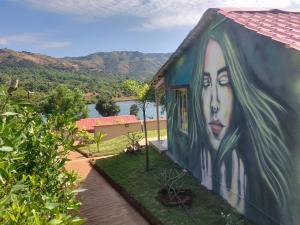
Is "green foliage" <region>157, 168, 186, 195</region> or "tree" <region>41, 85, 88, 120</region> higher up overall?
"tree" <region>41, 85, 88, 120</region>

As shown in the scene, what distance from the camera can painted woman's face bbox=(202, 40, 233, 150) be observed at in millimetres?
10062

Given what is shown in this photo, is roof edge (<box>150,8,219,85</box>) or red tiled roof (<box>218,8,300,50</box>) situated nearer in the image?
red tiled roof (<box>218,8,300,50</box>)

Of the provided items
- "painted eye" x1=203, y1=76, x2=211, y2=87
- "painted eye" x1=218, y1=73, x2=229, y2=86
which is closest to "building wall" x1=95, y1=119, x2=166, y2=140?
"painted eye" x1=203, y1=76, x2=211, y2=87

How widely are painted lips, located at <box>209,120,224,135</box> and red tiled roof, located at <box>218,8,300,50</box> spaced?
3.05 meters

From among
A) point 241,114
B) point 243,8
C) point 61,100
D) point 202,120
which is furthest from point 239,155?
point 61,100

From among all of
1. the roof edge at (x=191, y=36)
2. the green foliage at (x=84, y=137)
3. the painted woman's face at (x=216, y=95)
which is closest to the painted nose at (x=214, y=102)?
the painted woman's face at (x=216, y=95)

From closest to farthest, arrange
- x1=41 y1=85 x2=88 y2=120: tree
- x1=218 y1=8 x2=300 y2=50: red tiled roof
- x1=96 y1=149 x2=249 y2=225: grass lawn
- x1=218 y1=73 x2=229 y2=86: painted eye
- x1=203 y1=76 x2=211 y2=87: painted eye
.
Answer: x1=218 y1=8 x2=300 y2=50: red tiled roof
x1=96 y1=149 x2=249 y2=225: grass lawn
x1=218 y1=73 x2=229 y2=86: painted eye
x1=203 y1=76 x2=211 y2=87: painted eye
x1=41 y1=85 x2=88 y2=120: tree

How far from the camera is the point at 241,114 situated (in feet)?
30.2

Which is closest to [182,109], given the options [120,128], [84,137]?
[84,137]

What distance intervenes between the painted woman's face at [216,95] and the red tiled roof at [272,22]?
3.80 ft

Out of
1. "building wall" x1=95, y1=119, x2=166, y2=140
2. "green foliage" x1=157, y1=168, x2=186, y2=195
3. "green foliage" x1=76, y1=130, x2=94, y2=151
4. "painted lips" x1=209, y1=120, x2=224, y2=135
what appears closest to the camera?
"green foliage" x1=76, y1=130, x2=94, y2=151

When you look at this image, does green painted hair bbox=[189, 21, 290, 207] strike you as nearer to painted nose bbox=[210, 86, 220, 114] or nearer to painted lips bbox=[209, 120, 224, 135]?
painted lips bbox=[209, 120, 224, 135]

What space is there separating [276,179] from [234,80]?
114 inches

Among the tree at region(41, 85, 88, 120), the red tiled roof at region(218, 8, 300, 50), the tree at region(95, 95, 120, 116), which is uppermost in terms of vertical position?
the red tiled roof at region(218, 8, 300, 50)
